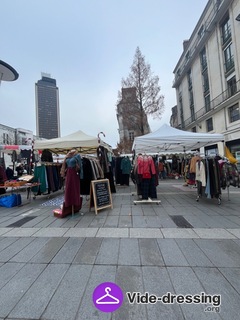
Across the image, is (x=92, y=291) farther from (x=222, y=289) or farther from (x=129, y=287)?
(x=222, y=289)

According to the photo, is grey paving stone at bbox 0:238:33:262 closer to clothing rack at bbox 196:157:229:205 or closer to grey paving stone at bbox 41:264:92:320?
grey paving stone at bbox 41:264:92:320

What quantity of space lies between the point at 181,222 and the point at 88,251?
2355 mm

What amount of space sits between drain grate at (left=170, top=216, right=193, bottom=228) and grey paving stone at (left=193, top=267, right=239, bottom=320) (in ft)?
5.35

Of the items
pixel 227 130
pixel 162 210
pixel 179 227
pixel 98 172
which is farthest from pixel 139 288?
pixel 227 130

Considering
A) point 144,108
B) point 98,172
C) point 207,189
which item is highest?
point 144,108

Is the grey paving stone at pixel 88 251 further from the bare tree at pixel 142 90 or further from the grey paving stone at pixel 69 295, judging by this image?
the bare tree at pixel 142 90

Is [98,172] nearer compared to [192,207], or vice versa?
[192,207]

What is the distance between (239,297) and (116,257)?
1.51 m

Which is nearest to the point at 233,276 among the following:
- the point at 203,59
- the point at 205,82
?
the point at 205,82

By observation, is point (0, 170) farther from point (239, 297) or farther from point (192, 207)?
point (239, 297)

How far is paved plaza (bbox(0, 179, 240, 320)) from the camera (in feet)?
5.51

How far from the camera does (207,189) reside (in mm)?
5660

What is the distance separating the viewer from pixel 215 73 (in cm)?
1998

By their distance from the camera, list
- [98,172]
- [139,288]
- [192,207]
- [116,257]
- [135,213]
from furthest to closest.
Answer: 1. [98,172]
2. [192,207]
3. [135,213]
4. [116,257]
5. [139,288]
